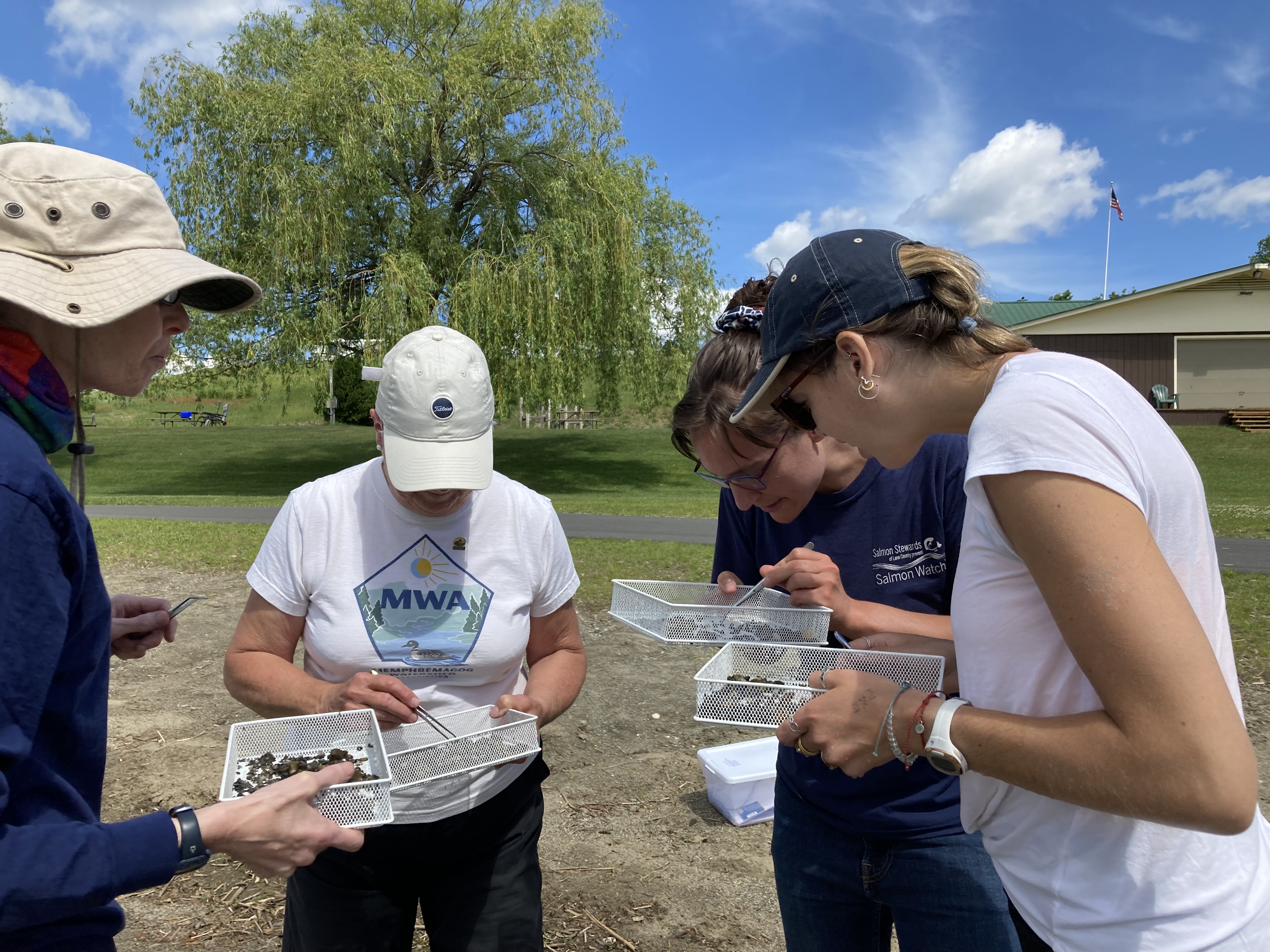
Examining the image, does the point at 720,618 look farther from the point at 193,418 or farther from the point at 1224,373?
the point at 193,418

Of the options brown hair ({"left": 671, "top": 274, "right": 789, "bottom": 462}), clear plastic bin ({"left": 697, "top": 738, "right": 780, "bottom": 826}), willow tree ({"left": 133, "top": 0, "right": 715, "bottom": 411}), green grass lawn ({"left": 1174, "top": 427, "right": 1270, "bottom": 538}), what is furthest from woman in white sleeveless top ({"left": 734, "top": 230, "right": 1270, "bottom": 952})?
willow tree ({"left": 133, "top": 0, "right": 715, "bottom": 411})

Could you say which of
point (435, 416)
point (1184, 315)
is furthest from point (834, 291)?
point (1184, 315)

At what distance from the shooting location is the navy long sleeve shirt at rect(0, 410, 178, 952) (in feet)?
3.94

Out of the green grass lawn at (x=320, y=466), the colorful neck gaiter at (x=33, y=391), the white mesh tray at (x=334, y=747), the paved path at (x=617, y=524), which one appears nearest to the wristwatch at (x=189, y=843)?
the white mesh tray at (x=334, y=747)

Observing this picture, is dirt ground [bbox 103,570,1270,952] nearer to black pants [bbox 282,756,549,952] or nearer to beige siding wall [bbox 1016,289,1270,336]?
black pants [bbox 282,756,549,952]

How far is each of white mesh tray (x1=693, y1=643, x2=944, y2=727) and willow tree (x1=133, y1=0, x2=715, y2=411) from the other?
50.4 feet

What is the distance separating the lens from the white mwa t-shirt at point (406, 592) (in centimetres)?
229

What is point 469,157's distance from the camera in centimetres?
1903

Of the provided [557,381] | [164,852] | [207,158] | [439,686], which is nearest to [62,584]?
[164,852]

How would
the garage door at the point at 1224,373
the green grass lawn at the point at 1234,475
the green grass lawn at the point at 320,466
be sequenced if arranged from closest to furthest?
the green grass lawn at the point at 1234,475
the green grass lawn at the point at 320,466
the garage door at the point at 1224,373

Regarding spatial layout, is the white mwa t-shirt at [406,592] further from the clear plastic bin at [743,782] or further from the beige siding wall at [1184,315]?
the beige siding wall at [1184,315]

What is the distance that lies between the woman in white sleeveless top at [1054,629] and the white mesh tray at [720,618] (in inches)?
22.9

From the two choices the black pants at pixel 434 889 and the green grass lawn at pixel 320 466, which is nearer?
the black pants at pixel 434 889

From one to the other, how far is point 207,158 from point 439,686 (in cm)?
1809
